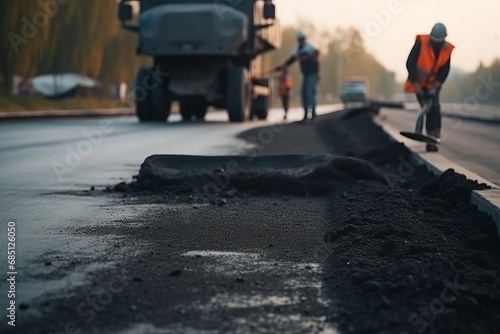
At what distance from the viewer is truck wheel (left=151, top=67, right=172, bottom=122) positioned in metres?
18.8

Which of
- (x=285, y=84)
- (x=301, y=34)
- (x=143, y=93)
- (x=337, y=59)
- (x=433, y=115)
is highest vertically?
(x=301, y=34)

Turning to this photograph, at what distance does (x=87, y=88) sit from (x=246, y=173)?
181 feet

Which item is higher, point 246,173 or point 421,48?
point 421,48

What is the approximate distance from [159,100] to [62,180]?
11987 mm

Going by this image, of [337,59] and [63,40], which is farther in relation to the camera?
[337,59]

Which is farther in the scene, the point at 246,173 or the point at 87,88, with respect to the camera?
the point at 87,88

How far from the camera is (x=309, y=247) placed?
4191mm

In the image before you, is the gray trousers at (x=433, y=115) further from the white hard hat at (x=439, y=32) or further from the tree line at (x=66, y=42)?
the tree line at (x=66, y=42)

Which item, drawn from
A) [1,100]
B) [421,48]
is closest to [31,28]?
[1,100]

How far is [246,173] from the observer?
6.58 m

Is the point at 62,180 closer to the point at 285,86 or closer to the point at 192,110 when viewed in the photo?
the point at 285,86

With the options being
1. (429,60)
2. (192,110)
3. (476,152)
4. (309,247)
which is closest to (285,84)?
(192,110)

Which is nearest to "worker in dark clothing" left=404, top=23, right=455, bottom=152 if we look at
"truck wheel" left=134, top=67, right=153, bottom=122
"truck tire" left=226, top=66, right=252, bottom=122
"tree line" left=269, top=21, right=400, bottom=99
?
"truck tire" left=226, top=66, right=252, bottom=122

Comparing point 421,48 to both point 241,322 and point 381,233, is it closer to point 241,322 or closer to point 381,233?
point 381,233
